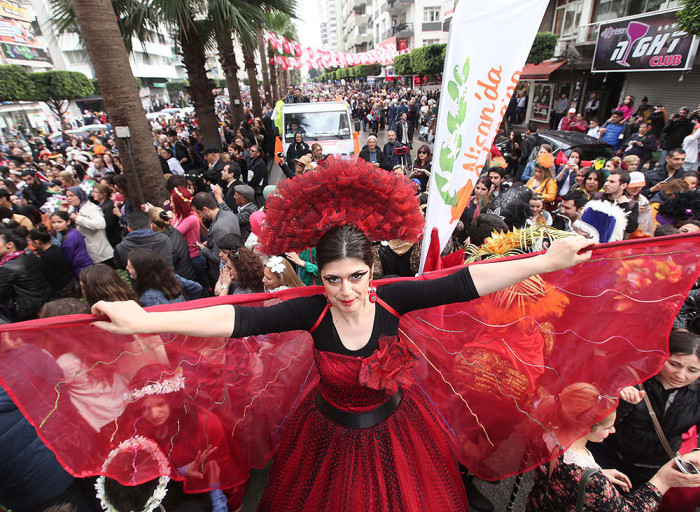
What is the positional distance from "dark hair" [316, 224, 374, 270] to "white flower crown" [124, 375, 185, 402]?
3.43ft

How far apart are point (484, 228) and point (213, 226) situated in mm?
3058

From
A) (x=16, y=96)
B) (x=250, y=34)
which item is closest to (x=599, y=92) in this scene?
(x=250, y=34)

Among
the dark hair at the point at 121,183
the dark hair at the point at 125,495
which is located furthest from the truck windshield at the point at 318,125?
the dark hair at the point at 125,495

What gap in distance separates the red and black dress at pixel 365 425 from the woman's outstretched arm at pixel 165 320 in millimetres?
63

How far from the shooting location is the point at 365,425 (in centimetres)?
177

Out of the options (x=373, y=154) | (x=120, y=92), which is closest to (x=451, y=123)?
(x=120, y=92)

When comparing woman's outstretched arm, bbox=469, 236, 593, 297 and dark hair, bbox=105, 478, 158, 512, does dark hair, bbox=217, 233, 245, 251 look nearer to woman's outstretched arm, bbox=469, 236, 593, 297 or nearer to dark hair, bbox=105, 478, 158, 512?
dark hair, bbox=105, 478, 158, 512

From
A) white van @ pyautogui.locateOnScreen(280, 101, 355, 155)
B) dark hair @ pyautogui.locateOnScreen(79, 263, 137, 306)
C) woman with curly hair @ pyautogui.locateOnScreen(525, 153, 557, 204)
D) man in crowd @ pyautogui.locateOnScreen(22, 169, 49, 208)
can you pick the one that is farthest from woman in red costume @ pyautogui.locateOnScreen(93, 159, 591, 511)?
white van @ pyautogui.locateOnScreen(280, 101, 355, 155)

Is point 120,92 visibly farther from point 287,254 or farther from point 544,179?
point 544,179

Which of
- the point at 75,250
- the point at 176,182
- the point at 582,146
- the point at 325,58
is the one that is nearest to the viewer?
the point at 75,250

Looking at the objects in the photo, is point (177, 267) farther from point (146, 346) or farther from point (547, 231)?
point (547, 231)

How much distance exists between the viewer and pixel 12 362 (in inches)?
62.0

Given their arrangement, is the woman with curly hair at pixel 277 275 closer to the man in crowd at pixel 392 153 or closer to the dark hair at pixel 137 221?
the dark hair at pixel 137 221

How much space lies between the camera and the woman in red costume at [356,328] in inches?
63.8
